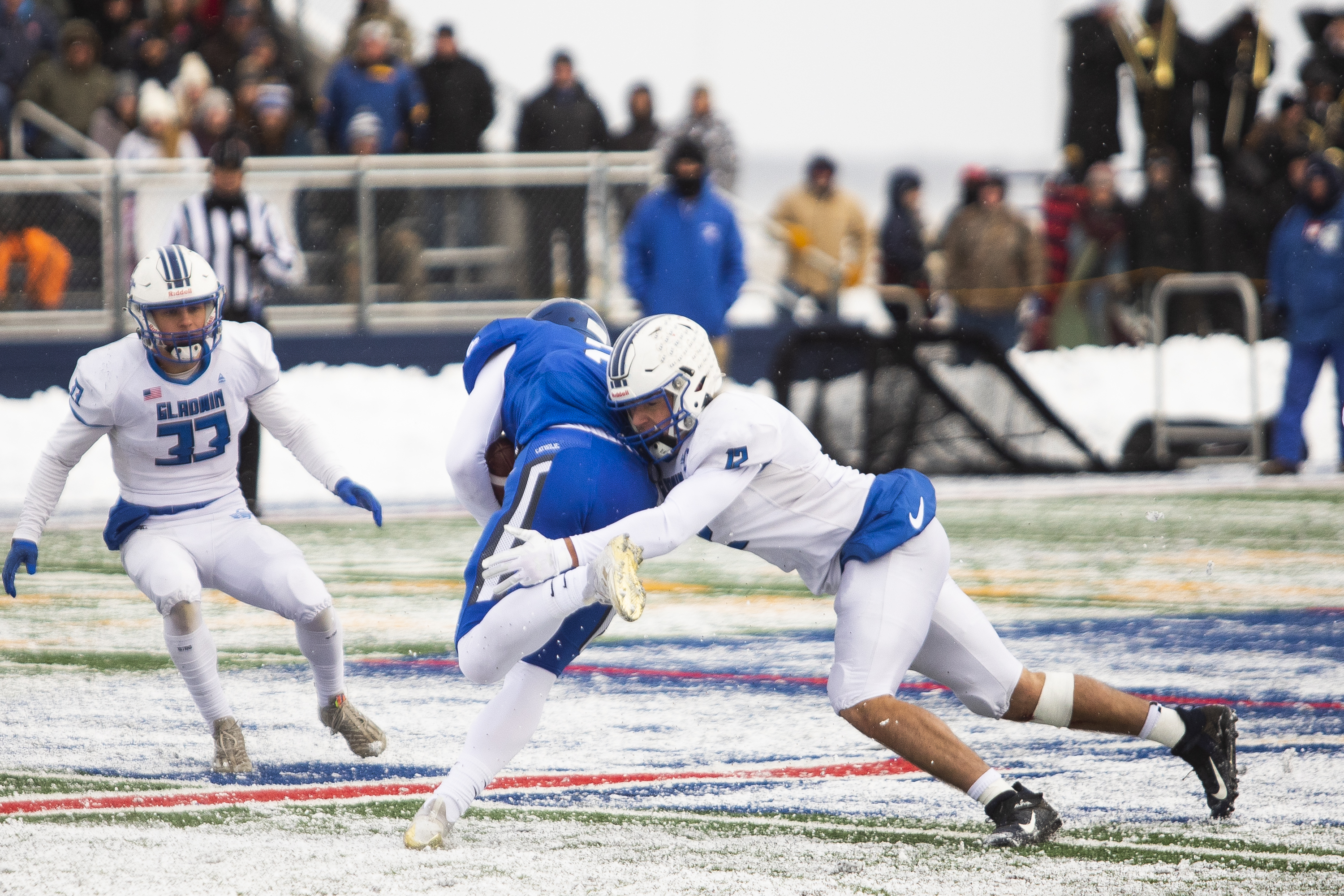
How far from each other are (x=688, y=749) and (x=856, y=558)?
1.22 m

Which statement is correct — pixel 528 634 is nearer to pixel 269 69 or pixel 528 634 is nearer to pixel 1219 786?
pixel 1219 786

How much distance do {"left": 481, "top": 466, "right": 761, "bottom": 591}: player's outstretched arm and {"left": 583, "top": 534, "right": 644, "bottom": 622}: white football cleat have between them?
77 mm

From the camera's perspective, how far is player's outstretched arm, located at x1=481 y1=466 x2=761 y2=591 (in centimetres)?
407

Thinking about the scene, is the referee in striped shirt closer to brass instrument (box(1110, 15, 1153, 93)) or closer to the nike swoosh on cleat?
the nike swoosh on cleat

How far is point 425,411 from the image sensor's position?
41.4 feet

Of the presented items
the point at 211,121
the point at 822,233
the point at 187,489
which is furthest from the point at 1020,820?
the point at 822,233

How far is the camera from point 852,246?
1420 cm

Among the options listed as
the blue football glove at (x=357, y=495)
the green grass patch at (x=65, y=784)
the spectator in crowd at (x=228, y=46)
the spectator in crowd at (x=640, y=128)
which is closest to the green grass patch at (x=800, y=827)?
the green grass patch at (x=65, y=784)

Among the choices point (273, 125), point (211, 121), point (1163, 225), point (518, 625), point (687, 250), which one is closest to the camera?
point (518, 625)

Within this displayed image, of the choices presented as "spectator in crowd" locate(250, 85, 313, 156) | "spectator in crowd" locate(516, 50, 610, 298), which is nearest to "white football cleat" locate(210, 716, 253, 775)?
"spectator in crowd" locate(516, 50, 610, 298)

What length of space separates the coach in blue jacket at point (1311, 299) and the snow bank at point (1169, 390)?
116 centimetres

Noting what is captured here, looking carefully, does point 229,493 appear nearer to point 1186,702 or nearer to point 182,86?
point 1186,702

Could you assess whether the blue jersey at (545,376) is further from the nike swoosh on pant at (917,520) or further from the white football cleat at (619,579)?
the nike swoosh on pant at (917,520)

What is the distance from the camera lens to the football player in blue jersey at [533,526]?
420 centimetres
